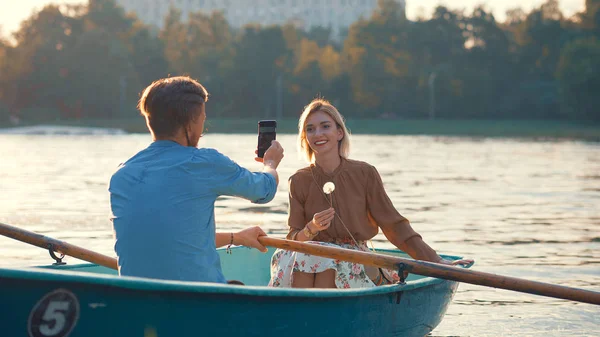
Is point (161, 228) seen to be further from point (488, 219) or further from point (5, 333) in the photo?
point (488, 219)

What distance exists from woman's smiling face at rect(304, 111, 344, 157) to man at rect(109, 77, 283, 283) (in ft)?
5.79

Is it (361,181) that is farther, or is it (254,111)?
(254,111)

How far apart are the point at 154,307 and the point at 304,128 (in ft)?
7.37

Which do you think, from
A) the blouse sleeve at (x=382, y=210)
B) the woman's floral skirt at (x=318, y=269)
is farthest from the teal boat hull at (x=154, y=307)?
the blouse sleeve at (x=382, y=210)

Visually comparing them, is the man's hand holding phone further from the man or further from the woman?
the woman

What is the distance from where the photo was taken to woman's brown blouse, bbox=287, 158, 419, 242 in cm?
611

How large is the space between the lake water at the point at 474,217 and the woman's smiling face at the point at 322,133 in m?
1.47

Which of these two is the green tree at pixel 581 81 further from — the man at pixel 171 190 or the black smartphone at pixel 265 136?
the man at pixel 171 190

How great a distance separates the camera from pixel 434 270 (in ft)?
17.4

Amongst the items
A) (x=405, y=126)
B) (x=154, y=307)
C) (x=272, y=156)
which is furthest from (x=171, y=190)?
(x=405, y=126)

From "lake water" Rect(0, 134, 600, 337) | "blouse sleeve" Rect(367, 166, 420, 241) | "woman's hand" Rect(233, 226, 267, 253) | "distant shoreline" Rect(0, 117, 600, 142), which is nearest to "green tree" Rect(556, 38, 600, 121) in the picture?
"distant shoreline" Rect(0, 117, 600, 142)

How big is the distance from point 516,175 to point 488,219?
27.7 ft

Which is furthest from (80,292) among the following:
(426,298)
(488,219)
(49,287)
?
(488,219)

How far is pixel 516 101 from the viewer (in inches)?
2724
